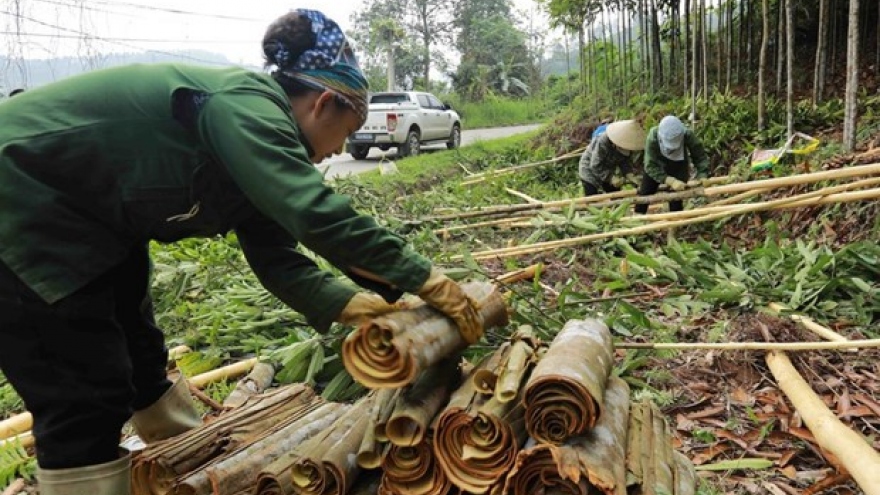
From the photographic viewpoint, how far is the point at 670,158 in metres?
7.13

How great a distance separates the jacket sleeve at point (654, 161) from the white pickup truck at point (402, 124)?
7.15m

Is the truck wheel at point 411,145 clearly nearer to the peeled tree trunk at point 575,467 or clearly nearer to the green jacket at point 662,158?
the green jacket at point 662,158

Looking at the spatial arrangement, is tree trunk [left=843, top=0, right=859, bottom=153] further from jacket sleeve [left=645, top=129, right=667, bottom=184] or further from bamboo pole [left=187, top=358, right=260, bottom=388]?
bamboo pole [left=187, top=358, right=260, bottom=388]

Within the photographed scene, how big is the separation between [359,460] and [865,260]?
356 centimetres

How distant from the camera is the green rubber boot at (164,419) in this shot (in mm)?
2512

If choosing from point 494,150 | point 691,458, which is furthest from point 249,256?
point 494,150

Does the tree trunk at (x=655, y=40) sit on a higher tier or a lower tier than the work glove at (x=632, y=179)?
higher

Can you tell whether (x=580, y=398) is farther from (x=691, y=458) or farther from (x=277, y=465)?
(x=691, y=458)

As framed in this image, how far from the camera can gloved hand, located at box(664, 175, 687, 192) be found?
6668mm

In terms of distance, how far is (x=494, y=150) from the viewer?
1453 cm

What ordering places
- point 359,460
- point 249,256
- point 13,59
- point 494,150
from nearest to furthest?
point 359,460 → point 249,256 → point 13,59 → point 494,150

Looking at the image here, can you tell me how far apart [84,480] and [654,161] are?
637 centimetres

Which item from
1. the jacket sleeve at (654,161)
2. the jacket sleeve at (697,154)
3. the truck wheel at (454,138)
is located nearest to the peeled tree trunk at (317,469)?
the jacket sleeve at (654,161)

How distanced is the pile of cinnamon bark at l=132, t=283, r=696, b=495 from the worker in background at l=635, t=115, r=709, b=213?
5135mm
